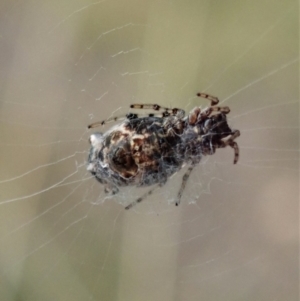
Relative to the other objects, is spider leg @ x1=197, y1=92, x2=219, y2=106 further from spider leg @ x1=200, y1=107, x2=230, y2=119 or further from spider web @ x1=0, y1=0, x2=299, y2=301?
spider web @ x1=0, y1=0, x2=299, y2=301

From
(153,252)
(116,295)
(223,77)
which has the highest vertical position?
(223,77)

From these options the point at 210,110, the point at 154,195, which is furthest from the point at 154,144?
the point at 154,195

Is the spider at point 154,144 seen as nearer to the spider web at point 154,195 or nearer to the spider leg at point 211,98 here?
the spider leg at point 211,98

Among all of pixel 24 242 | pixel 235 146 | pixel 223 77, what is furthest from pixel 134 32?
pixel 24 242

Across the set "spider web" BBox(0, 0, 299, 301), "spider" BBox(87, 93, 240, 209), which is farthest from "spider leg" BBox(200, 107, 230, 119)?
"spider web" BBox(0, 0, 299, 301)

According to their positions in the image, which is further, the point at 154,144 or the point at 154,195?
the point at 154,195

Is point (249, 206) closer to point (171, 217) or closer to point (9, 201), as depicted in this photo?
point (171, 217)

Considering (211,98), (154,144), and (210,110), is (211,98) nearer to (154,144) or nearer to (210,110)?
(210,110)
